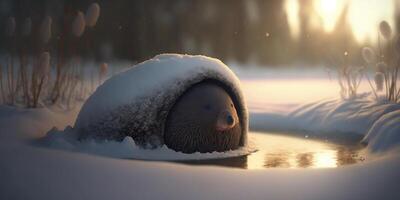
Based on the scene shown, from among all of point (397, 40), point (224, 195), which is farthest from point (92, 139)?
point (397, 40)

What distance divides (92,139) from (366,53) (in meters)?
5.08

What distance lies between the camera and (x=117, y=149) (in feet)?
16.8

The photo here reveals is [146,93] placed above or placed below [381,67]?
below

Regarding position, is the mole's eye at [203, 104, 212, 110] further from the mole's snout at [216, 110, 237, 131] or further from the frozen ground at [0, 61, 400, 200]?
the frozen ground at [0, 61, 400, 200]

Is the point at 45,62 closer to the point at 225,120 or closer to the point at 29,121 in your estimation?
the point at 29,121

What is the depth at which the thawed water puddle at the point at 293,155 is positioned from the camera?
4.96 m

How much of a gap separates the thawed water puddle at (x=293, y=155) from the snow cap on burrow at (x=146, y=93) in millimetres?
752

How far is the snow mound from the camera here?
5027 millimetres

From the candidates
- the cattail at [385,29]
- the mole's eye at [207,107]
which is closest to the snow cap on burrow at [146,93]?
the mole's eye at [207,107]

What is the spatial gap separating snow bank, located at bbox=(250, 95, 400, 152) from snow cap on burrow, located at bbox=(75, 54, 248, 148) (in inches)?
84.0

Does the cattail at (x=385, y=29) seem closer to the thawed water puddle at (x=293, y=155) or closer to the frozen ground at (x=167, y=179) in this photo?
the thawed water puddle at (x=293, y=155)

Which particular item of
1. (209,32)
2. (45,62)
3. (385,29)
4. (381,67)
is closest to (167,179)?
(45,62)

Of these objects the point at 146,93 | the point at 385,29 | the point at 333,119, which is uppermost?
the point at 385,29

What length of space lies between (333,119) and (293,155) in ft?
8.05
